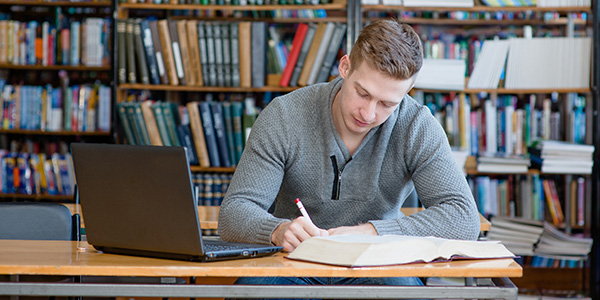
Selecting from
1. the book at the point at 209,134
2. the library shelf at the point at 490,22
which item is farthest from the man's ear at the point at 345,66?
the library shelf at the point at 490,22

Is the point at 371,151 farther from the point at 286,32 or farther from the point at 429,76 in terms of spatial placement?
the point at 286,32

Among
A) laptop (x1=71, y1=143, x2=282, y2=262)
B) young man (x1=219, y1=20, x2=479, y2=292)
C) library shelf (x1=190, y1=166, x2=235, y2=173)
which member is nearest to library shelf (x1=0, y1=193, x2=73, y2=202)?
library shelf (x1=190, y1=166, x2=235, y2=173)

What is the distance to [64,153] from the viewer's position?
4.24 meters

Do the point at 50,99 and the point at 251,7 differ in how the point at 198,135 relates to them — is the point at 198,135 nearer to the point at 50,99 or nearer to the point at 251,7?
the point at 251,7

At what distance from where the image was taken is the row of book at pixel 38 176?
4.05 meters

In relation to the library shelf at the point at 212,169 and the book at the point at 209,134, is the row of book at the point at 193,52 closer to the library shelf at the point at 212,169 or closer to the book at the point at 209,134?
the book at the point at 209,134

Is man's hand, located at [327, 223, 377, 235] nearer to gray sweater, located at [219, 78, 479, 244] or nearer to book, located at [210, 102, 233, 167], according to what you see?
gray sweater, located at [219, 78, 479, 244]

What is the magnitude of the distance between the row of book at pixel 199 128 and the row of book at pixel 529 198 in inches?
49.2

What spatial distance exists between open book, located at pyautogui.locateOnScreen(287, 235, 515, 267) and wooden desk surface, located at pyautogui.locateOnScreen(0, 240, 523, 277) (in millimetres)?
15

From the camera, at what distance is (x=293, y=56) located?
367cm

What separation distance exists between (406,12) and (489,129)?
78cm

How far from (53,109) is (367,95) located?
2.83 metres

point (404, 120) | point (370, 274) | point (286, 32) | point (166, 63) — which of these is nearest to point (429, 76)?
point (286, 32)

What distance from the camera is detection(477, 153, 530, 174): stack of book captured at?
359cm
